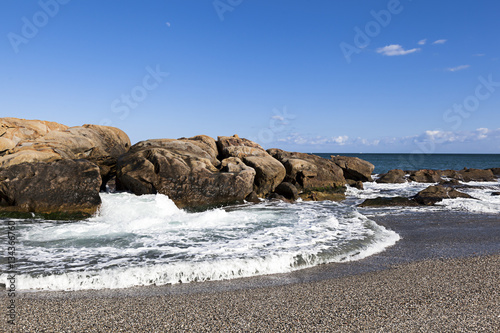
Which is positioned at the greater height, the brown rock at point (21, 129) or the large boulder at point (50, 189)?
the brown rock at point (21, 129)

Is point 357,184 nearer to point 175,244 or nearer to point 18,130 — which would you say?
point 175,244

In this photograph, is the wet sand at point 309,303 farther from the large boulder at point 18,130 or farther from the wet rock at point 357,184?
the wet rock at point 357,184

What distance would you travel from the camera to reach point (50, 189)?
13469mm

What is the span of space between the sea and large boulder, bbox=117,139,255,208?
2.32ft

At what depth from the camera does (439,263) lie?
7.33 meters

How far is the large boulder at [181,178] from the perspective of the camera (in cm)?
1545

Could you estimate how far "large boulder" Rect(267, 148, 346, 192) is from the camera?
21.7 m

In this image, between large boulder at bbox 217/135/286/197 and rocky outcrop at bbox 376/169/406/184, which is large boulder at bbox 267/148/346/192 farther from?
rocky outcrop at bbox 376/169/406/184

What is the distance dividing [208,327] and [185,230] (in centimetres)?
684

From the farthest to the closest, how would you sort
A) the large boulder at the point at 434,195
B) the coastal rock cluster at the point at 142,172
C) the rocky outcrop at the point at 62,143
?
the large boulder at the point at 434,195 < the rocky outcrop at the point at 62,143 < the coastal rock cluster at the point at 142,172

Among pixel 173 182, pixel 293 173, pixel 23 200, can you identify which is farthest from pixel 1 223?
pixel 293 173

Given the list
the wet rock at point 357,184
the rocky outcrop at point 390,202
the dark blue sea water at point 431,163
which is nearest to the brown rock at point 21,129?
the rocky outcrop at point 390,202

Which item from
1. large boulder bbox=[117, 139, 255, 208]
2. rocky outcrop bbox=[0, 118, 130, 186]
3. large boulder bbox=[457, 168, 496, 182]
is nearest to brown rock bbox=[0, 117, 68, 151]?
rocky outcrop bbox=[0, 118, 130, 186]

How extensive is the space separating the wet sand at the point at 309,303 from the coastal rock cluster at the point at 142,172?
884 cm
